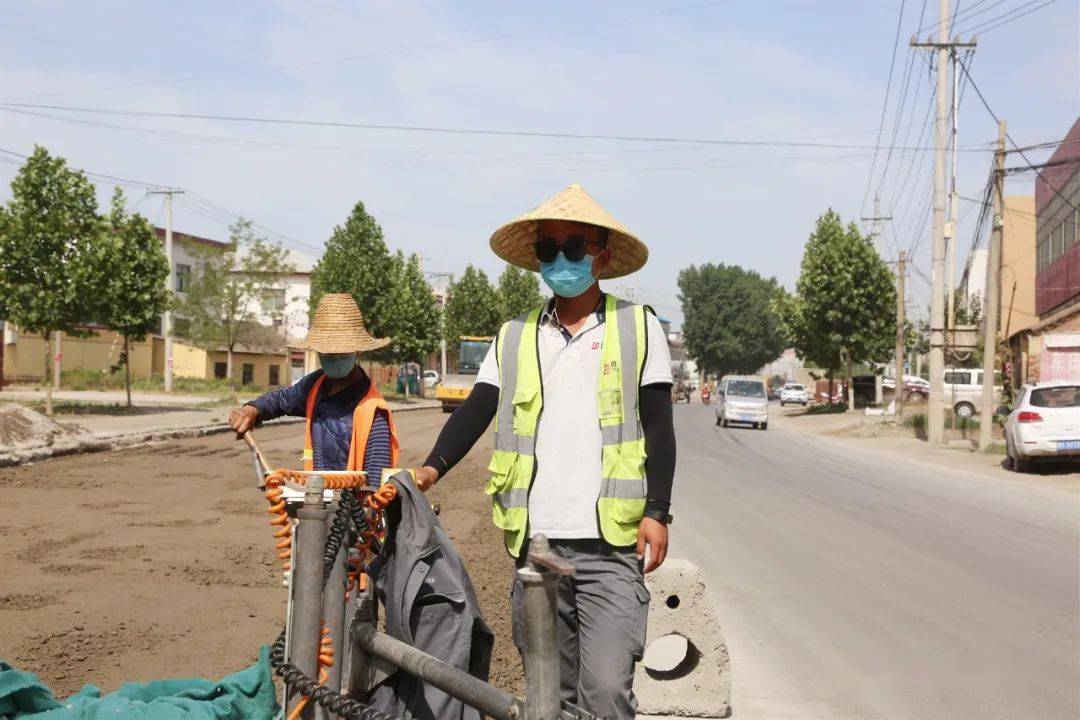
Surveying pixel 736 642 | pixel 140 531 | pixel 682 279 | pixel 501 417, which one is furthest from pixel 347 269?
pixel 682 279

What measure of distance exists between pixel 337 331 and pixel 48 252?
21779mm

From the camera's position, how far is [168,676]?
5.09 meters

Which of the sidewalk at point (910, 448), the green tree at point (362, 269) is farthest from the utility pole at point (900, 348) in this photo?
the green tree at point (362, 269)

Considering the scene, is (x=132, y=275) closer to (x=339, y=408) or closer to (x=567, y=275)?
(x=339, y=408)

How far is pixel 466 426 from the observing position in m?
3.47

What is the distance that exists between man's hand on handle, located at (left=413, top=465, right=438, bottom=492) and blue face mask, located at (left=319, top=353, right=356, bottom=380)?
169 centimetres

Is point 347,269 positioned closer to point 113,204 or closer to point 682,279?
point 113,204

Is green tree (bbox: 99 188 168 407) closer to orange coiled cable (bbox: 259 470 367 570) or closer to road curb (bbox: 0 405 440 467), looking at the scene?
road curb (bbox: 0 405 440 467)

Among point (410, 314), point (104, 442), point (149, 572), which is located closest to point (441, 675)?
point (149, 572)

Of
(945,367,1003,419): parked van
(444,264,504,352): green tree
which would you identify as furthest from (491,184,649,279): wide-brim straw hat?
(444,264,504,352): green tree

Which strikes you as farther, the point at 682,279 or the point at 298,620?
Answer: the point at 682,279

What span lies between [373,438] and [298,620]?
1928 millimetres

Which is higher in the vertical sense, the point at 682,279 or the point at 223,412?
the point at 682,279

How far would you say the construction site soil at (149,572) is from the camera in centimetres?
544
